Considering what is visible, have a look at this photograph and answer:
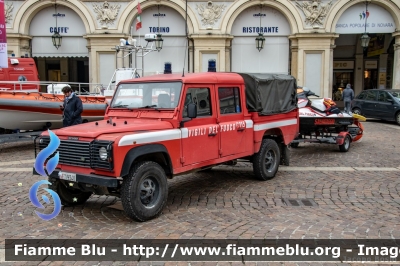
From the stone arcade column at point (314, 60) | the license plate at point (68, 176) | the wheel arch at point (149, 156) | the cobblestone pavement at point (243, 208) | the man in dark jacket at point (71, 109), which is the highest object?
the stone arcade column at point (314, 60)

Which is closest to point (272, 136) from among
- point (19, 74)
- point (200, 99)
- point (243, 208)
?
point (200, 99)

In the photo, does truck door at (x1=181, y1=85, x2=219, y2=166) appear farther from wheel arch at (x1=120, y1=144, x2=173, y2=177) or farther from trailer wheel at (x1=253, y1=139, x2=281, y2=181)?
trailer wheel at (x1=253, y1=139, x2=281, y2=181)

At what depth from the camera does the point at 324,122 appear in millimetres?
11016

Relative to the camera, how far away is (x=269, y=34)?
23031mm

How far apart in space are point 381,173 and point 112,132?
6165mm

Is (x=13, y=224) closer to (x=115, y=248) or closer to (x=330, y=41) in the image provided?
(x=115, y=248)

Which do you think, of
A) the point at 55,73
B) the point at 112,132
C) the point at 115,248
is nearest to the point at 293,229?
the point at 115,248

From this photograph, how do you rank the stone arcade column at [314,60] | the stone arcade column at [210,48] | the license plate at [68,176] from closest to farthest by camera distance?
1. the license plate at [68,176]
2. the stone arcade column at [210,48]
3. the stone arcade column at [314,60]

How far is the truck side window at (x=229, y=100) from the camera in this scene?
695 cm

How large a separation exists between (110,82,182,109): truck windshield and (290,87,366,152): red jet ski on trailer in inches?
220

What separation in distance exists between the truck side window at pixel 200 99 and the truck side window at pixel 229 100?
1.02ft

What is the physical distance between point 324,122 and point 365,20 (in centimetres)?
1444

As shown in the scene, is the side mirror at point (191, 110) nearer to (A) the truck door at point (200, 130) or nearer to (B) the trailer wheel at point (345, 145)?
(A) the truck door at point (200, 130)

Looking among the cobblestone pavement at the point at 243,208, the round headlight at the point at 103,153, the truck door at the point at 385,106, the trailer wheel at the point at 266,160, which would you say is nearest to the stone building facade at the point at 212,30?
the truck door at the point at 385,106
